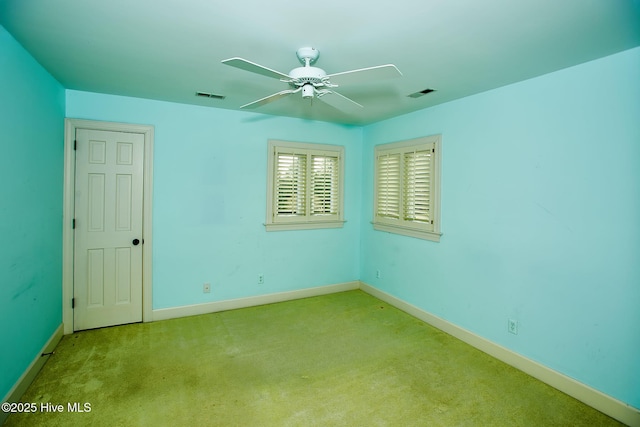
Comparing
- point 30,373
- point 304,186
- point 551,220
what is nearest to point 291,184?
point 304,186

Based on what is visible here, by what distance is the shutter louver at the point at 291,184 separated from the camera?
168 inches

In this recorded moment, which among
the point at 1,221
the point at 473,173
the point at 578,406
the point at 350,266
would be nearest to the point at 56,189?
the point at 1,221

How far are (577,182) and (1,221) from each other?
13.5ft

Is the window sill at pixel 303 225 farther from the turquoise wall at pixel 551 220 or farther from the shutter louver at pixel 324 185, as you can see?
the turquoise wall at pixel 551 220

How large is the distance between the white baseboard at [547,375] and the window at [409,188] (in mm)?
993

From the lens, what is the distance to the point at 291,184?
171 inches

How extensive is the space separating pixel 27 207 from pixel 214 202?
5.83 ft

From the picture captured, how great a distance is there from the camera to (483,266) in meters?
3.10

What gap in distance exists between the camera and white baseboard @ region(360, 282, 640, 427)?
84.4 inches

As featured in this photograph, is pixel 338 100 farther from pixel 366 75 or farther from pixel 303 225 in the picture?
pixel 303 225

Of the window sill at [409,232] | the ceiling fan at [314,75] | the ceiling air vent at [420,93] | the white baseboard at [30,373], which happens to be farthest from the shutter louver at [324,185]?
the white baseboard at [30,373]

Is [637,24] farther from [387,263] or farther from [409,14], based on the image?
[387,263]

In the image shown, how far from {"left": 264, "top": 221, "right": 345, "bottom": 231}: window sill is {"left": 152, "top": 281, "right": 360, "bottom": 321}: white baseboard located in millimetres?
908

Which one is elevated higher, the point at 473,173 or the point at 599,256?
the point at 473,173
